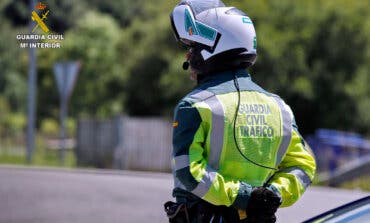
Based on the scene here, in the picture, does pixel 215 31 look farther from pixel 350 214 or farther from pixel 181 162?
pixel 350 214

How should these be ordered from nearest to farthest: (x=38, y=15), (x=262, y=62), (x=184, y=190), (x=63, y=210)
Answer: (x=184, y=190) < (x=63, y=210) < (x=38, y=15) < (x=262, y=62)

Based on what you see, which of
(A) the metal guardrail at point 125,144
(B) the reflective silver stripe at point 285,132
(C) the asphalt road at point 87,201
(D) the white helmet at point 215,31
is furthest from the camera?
(A) the metal guardrail at point 125,144

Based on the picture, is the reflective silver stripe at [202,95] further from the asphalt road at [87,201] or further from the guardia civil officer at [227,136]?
the asphalt road at [87,201]

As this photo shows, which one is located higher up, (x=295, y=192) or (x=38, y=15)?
(x=38, y=15)

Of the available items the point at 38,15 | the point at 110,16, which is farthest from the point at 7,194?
the point at 110,16

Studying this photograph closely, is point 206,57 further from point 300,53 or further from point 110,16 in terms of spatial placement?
point 110,16

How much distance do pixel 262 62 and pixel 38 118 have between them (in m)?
17.3

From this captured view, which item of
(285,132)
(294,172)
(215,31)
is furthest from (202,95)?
(294,172)

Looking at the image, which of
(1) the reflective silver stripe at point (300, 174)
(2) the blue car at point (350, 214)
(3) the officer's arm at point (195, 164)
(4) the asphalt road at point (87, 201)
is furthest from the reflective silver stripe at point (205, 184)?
(4) the asphalt road at point (87, 201)

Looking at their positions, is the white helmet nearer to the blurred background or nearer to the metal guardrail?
the blurred background

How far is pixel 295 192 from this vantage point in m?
3.72

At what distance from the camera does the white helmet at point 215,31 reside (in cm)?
362

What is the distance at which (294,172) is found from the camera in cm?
376

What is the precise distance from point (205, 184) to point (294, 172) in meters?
0.49
